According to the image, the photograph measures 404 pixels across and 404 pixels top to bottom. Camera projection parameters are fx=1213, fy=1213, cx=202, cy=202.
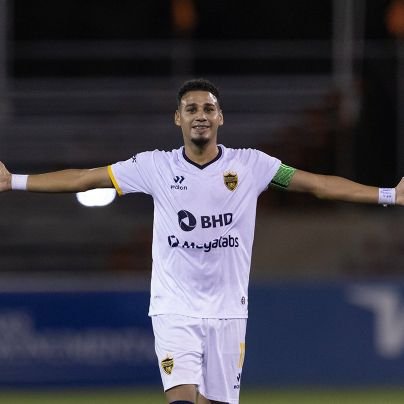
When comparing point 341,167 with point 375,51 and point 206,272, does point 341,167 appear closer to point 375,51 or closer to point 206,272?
point 375,51

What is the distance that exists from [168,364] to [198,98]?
153cm

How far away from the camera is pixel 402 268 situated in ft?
47.0

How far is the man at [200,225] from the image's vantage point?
22.6 ft

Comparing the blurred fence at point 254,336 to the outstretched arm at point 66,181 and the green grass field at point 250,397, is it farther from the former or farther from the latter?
the outstretched arm at point 66,181

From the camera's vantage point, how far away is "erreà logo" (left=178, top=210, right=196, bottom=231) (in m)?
6.89

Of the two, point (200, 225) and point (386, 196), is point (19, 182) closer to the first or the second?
point (200, 225)

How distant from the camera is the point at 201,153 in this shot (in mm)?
7070

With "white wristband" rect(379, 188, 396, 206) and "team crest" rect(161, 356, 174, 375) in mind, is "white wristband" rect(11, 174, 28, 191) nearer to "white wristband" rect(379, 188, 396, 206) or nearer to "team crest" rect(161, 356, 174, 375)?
"team crest" rect(161, 356, 174, 375)

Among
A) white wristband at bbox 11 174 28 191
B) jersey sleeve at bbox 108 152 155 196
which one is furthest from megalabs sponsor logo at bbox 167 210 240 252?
white wristband at bbox 11 174 28 191

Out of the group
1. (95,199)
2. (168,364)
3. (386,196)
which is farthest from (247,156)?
(95,199)

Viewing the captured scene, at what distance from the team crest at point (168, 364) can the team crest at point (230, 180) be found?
3.39ft

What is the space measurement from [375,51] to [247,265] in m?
9.24

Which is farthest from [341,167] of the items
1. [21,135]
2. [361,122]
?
[21,135]

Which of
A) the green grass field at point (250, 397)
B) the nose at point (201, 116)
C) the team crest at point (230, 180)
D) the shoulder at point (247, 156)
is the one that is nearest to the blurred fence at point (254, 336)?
the green grass field at point (250, 397)
